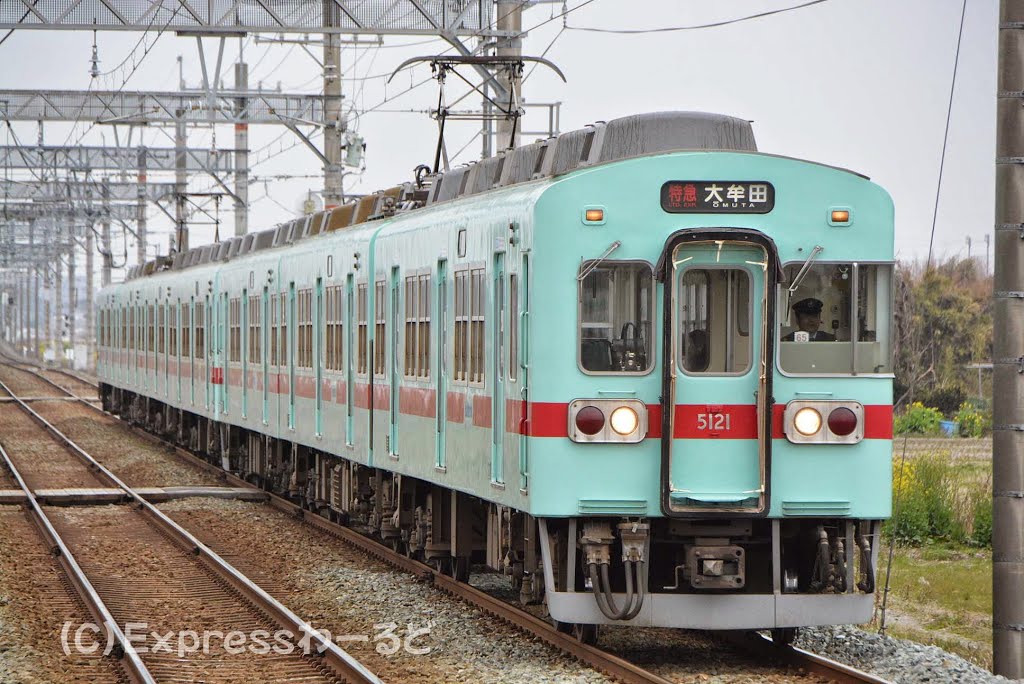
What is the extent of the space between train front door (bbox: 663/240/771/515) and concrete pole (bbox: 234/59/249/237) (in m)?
24.7

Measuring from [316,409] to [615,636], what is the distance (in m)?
6.97

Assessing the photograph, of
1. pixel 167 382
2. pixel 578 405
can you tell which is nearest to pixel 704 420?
pixel 578 405

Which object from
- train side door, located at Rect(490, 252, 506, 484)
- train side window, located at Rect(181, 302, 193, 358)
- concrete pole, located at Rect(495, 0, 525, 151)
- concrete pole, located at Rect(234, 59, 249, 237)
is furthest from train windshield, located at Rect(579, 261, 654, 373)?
concrete pole, located at Rect(234, 59, 249, 237)

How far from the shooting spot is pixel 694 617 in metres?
9.26

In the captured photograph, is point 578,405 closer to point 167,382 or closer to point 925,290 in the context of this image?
point 167,382

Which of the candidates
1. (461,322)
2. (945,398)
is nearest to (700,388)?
(461,322)

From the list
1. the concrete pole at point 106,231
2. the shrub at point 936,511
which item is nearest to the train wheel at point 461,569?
the shrub at point 936,511

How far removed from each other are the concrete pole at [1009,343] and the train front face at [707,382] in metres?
0.69

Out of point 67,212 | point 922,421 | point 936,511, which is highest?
point 67,212

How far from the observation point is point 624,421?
365 inches

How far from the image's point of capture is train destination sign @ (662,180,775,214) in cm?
934

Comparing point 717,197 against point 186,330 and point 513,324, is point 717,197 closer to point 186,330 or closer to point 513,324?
point 513,324

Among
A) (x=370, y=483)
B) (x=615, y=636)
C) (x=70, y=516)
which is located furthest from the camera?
(x=70, y=516)

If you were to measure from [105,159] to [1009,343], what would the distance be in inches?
1533
